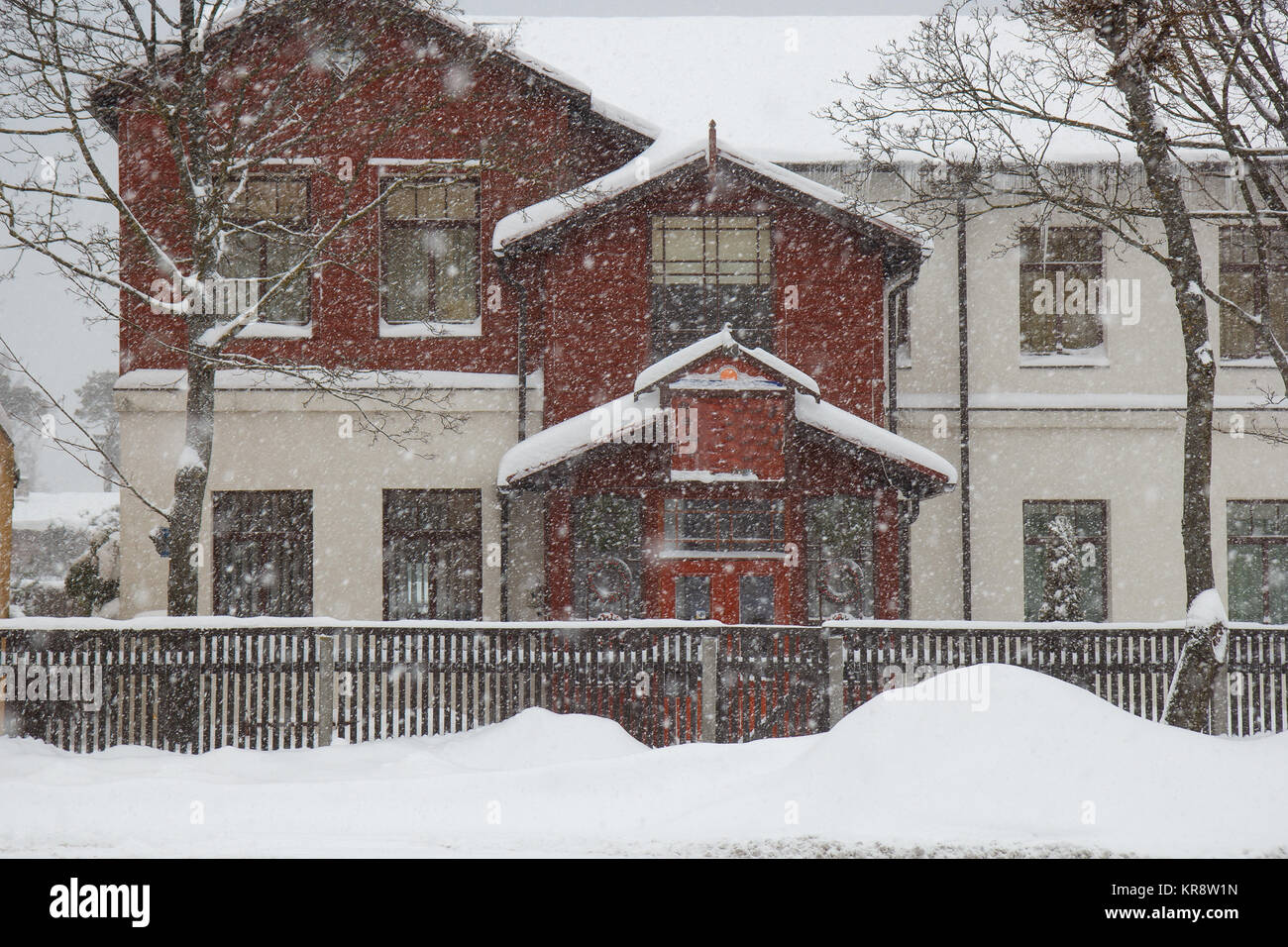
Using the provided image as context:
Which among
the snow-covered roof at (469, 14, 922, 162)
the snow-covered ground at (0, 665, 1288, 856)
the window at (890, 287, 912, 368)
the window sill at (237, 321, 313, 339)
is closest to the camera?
the snow-covered ground at (0, 665, 1288, 856)

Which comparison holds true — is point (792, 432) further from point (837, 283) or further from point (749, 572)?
point (837, 283)

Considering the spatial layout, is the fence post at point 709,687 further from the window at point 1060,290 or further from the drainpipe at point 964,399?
the window at point 1060,290

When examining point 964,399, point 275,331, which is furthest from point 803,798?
point 275,331

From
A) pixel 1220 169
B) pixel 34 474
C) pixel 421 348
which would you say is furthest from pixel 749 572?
pixel 34 474

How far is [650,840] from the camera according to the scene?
23.2 feet

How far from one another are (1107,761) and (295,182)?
13.4 meters

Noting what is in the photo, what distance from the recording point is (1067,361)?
54.4ft

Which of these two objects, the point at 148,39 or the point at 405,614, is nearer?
the point at 148,39

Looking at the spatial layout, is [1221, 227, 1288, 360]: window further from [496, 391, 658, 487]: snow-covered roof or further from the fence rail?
[496, 391, 658, 487]: snow-covered roof

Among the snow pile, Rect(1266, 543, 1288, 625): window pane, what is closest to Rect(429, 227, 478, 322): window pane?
Rect(1266, 543, 1288, 625): window pane

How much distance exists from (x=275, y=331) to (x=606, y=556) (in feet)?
19.6

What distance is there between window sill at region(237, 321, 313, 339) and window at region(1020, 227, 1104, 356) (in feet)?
36.0

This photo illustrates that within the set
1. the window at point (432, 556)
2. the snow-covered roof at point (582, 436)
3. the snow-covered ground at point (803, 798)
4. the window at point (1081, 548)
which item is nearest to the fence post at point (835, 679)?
the snow-covered ground at point (803, 798)

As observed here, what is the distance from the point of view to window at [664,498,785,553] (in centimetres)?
1399
